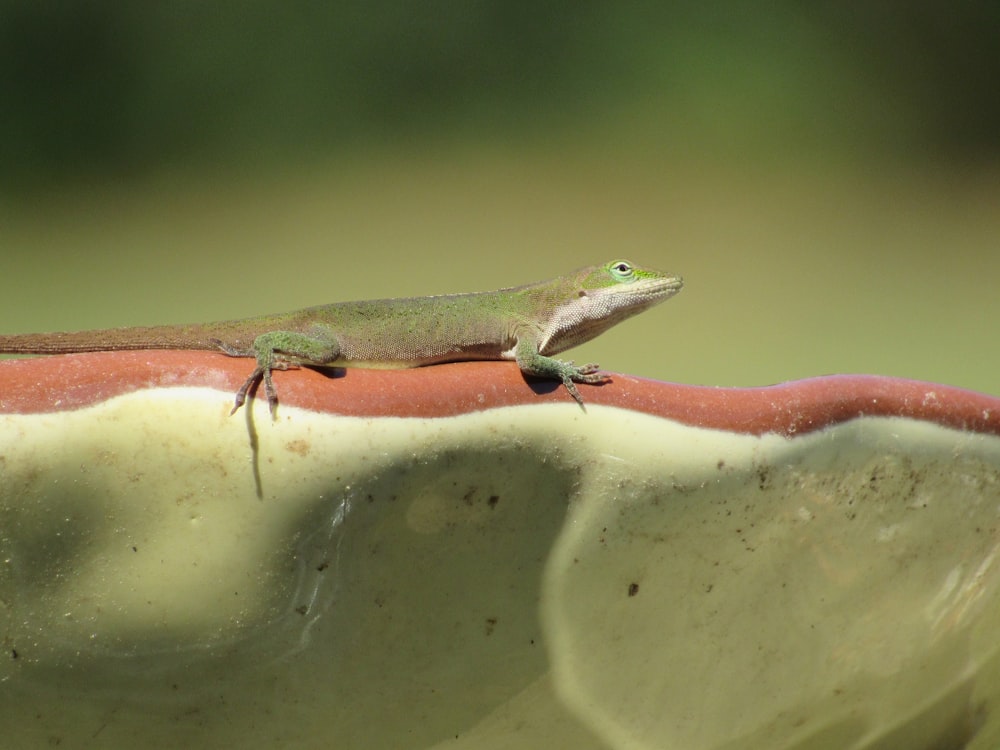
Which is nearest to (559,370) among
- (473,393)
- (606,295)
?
(473,393)

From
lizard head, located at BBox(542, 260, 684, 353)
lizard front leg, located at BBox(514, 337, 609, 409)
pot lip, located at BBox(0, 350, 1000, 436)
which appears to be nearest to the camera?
pot lip, located at BBox(0, 350, 1000, 436)

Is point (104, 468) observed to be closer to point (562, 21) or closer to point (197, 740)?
point (197, 740)

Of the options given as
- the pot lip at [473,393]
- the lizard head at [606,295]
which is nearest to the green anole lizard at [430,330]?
the lizard head at [606,295]

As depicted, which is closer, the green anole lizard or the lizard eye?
the green anole lizard

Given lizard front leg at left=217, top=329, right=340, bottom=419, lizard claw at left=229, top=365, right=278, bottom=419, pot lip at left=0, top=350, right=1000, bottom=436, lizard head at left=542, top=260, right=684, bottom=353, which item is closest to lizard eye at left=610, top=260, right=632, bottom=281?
lizard head at left=542, top=260, right=684, bottom=353

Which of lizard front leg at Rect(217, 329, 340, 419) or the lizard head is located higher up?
the lizard head

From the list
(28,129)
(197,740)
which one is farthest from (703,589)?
(28,129)

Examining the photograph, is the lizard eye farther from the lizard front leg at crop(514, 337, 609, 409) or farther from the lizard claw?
the lizard claw

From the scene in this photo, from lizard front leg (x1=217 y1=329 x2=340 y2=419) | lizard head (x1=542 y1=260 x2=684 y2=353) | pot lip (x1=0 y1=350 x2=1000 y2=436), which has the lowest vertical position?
pot lip (x1=0 y1=350 x2=1000 y2=436)
